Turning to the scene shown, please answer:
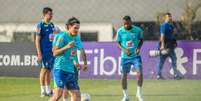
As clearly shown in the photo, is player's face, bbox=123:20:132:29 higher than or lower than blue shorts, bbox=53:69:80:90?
higher

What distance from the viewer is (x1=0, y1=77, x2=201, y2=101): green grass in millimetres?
17094

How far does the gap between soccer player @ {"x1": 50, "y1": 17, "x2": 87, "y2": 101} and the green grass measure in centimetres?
388

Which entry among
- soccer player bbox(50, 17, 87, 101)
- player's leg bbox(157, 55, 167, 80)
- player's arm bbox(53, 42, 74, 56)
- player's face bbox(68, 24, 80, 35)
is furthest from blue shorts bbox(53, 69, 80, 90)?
player's leg bbox(157, 55, 167, 80)

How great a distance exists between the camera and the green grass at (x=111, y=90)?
1709 cm

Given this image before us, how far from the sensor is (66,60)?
1299 cm

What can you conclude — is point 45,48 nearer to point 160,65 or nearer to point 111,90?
point 111,90

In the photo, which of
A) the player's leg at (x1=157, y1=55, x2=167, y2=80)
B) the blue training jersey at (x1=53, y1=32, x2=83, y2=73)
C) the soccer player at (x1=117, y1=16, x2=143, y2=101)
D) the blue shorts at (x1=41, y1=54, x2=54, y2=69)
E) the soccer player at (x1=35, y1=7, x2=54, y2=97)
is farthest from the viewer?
the player's leg at (x1=157, y1=55, x2=167, y2=80)

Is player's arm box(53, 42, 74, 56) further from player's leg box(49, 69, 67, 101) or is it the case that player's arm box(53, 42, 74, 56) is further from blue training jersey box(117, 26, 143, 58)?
blue training jersey box(117, 26, 143, 58)

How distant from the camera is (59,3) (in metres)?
40.8

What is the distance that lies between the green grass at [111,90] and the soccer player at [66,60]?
388 cm

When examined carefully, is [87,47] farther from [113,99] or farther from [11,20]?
[11,20]

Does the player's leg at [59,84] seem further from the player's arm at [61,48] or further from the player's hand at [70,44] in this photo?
the player's hand at [70,44]

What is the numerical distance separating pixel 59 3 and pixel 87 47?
1570cm

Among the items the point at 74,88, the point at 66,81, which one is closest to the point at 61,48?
the point at 66,81
